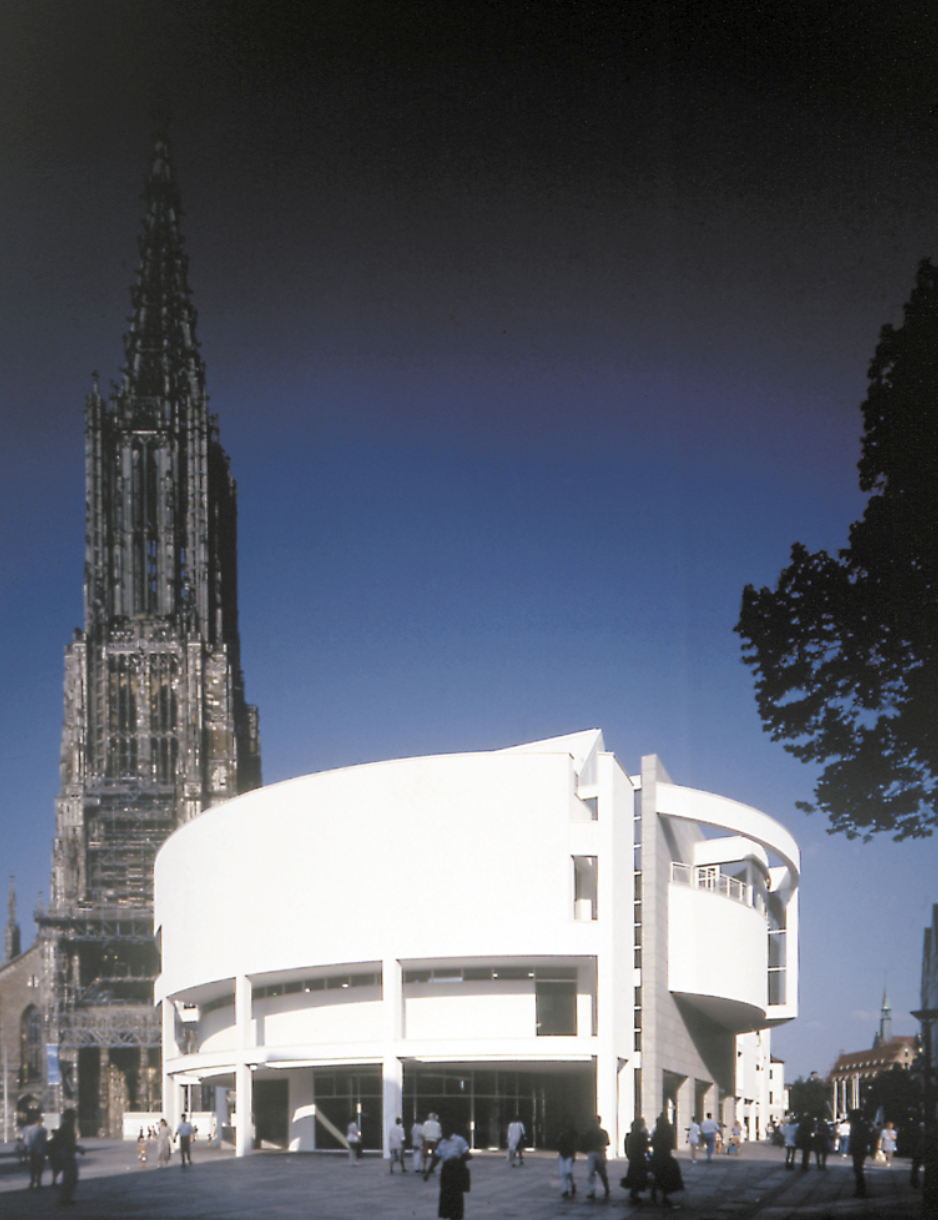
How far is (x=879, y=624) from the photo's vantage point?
68.7 ft

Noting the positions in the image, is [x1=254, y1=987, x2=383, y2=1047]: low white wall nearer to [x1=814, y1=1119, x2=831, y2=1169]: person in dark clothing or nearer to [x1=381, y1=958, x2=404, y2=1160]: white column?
[x1=381, y1=958, x2=404, y2=1160]: white column

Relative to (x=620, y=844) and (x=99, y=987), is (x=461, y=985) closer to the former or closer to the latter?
(x=620, y=844)

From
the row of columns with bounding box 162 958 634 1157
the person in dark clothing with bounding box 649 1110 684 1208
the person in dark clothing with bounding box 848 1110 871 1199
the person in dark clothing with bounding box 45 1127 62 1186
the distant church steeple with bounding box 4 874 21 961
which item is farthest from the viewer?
the distant church steeple with bounding box 4 874 21 961

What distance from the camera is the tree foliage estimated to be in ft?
66.9

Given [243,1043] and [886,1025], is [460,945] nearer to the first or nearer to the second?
[243,1043]

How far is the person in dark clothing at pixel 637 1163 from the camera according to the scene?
20906mm

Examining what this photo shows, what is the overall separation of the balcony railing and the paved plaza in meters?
11.3

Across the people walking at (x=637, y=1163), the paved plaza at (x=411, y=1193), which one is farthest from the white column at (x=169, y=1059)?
the people walking at (x=637, y=1163)

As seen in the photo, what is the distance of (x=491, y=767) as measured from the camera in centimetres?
3616

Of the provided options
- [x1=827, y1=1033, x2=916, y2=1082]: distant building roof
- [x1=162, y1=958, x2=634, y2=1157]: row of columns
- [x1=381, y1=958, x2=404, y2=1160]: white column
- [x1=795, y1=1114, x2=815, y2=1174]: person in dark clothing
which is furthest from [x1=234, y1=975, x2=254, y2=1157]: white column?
[x1=827, y1=1033, x2=916, y2=1082]: distant building roof

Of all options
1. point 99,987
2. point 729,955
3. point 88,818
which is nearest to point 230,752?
point 88,818

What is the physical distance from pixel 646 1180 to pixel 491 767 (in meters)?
15.9

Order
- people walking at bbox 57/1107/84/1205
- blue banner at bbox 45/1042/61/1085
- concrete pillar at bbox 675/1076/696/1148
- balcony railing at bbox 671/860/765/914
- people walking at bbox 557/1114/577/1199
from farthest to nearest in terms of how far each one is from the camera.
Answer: blue banner at bbox 45/1042/61/1085 → balcony railing at bbox 671/860/765/914 → concrete pillar at bbox 675/1076/696/1148 → people walking at bbox 57/1107/84/1205 → people walking at bbox 557/1114/577/1199

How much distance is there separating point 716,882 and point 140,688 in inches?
1706
